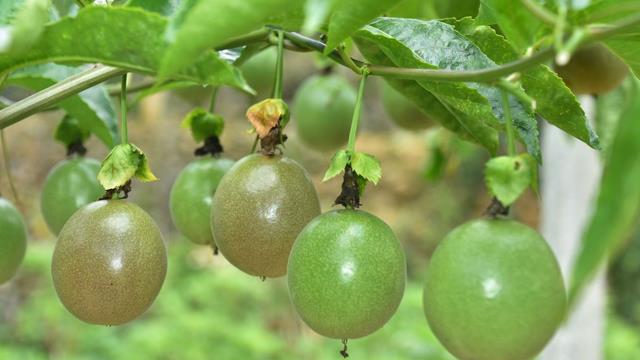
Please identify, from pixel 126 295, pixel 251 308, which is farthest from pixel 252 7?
pixel 251 308

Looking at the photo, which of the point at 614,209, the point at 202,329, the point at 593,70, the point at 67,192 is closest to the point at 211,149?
the point at 67,192

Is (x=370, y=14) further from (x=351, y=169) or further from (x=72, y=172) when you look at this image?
(x=72, y=172)

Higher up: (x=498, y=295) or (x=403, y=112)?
(x=498, y=295)

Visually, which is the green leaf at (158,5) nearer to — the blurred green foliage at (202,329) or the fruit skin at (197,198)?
the fruit skin at (197,198)

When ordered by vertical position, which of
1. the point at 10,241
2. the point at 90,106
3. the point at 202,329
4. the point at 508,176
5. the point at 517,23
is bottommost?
the point at 202,329

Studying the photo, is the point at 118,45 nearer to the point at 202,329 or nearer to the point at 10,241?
the point at 10,241

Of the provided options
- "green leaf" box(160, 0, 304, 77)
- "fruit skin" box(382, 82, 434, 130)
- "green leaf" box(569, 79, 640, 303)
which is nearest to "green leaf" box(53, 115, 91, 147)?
"fruit skin" box(382, 82, 434, 130)
